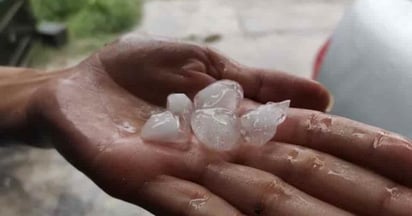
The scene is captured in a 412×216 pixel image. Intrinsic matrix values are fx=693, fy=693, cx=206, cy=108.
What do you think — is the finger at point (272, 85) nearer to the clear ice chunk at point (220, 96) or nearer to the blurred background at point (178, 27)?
the clear ice chunk at point (220, 96)

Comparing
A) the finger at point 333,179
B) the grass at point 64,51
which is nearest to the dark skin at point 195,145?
the finger at point 333,179

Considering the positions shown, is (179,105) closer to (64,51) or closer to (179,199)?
(179,199)

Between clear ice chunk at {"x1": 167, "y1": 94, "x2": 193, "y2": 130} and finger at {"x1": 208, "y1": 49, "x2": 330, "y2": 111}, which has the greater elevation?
finger at {"x1": 208, "y1": 49, "x2": 330, "y2": 111}

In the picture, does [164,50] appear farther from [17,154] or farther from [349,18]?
[17,154]

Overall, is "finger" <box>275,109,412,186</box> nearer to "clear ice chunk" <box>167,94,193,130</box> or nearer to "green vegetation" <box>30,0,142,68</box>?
"clear ice chunk" <box>167,94,193,130</box>

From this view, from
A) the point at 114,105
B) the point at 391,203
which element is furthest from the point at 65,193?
the point at 391,203

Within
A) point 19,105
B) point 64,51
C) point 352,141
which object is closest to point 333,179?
point 352,141

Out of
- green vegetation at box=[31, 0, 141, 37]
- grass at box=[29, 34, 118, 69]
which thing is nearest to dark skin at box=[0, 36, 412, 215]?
grass at box=[29, 34, 118, 69]
